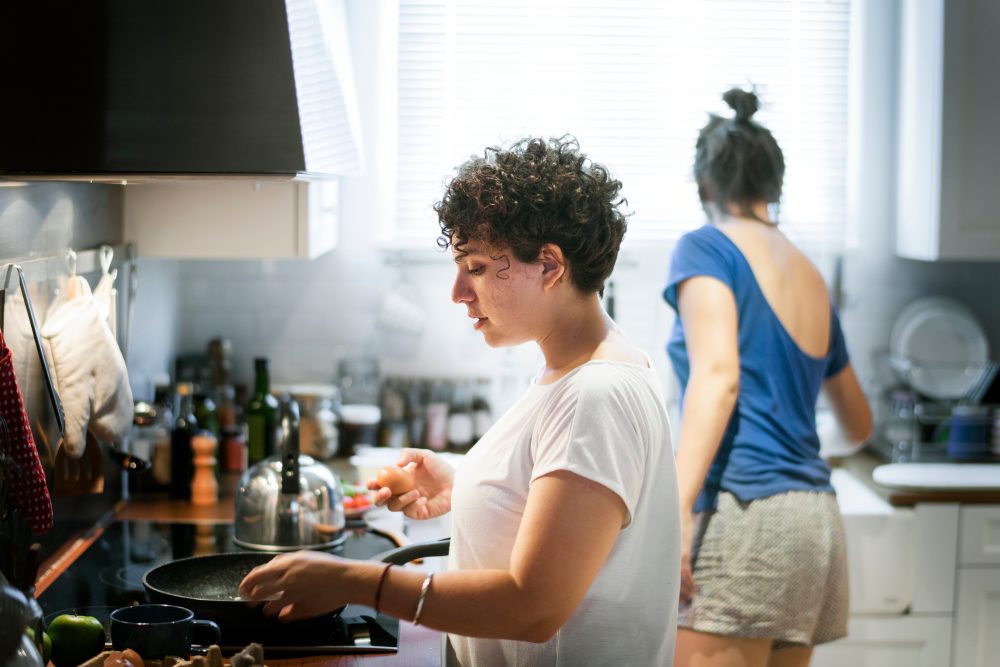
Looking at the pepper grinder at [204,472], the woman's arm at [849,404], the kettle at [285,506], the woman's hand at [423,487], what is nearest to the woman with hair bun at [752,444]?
the woman's arm at [849,404]

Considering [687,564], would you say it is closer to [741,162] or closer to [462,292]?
[741,162]

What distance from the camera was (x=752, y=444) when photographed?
2.40 m

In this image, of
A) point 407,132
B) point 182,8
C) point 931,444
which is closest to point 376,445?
point 407,132

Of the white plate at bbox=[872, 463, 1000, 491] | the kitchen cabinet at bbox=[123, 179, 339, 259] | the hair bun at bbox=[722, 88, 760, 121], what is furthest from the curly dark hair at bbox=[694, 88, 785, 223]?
the white plate at bbox=[872, 463, 1000, 491]

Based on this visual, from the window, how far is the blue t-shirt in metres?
1.25

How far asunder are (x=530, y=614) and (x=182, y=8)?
3.41ft

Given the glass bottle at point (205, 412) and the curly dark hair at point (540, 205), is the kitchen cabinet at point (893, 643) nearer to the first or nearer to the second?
the glass bottle at point (205, 412)

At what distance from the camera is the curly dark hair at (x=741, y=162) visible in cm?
249

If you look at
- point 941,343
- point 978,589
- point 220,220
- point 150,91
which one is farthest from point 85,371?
point 941,343

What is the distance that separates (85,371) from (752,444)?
131cm

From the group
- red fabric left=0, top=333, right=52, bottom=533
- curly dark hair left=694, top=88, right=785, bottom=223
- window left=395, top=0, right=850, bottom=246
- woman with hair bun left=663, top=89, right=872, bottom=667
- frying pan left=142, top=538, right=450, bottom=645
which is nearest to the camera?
red fabric left=0, top=333, right=52, bottom=533

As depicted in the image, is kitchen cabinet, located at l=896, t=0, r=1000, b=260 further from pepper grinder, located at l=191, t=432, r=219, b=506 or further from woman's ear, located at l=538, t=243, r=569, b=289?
Result: woman's ear, located at l=538, t=243, r=569, b=289

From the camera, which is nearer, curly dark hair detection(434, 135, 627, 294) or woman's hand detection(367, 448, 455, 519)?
curly dark hair detection(434, 135, 627, 294)

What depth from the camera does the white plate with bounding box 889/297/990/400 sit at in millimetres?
3635
